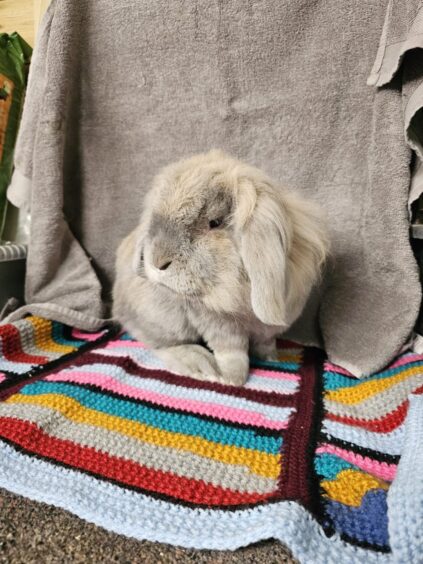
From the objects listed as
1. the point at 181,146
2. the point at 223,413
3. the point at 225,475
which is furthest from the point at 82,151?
the point at 225,475

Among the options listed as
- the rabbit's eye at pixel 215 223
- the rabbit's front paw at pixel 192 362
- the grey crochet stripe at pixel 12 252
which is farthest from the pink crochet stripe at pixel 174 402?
the grey crochet stripe at pixel 12 252

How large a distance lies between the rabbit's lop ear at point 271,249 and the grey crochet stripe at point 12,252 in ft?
2.79

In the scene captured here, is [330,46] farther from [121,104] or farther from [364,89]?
[121,104]

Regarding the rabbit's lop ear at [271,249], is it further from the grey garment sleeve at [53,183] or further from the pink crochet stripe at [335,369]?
the grey garment sleeve at [53,183]

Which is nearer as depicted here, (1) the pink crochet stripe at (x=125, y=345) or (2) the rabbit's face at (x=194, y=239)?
(2) the rabbit's face at (x=194, y=239)

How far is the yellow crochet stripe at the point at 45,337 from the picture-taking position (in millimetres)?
1136

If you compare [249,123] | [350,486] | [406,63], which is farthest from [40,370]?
[406,63]

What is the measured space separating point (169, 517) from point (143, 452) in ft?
0.49

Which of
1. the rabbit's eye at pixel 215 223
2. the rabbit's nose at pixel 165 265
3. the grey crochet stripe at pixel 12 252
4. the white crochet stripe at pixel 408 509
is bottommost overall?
the white crochet stripe at pixel 408 509

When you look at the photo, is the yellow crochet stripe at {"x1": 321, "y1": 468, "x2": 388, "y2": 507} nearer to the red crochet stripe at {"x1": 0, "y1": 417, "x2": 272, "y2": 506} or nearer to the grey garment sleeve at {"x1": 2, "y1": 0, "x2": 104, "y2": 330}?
the red crochet stripe at {"x1": 0, "y1": 417, "x2": 272, "y2": 506}

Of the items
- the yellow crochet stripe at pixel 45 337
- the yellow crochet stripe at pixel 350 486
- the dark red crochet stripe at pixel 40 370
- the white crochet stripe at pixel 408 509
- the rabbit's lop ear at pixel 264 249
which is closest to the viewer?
the white crochet stripe at pixel 408 509

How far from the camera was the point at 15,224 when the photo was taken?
67.2 inches

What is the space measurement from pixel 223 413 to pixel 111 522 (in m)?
0.32

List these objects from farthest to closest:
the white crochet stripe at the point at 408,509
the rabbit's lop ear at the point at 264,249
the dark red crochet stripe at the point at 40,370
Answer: the dark red crochet stripe at the point at 40,370 → the rabbit's lop ear at the point at 264,249 → the white crochet stripe at the point at 408,509
